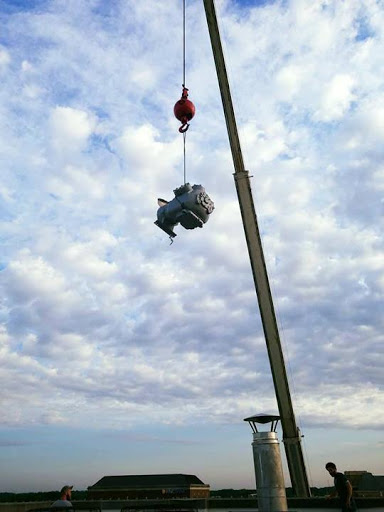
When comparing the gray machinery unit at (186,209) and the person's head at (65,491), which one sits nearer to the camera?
the person's head at (65,491)

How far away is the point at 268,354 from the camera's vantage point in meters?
15.2

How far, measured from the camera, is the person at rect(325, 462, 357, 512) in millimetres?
9695

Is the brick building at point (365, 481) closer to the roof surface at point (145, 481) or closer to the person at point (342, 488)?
the person at point (342, 488)

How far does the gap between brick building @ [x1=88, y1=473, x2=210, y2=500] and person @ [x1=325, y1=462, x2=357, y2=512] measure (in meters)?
50.9

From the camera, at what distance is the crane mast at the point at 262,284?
14.3 metres

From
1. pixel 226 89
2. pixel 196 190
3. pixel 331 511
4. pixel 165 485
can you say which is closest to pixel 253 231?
pixel 196 190

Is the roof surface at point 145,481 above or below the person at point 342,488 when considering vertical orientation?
above

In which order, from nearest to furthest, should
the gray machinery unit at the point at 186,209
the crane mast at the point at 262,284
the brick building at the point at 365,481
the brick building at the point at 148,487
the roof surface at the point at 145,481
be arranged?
the gray machinery unit at the point at 186,209
the crane mast at the point at 262,284
the brick building at the point at 365,481
the brick building at the point at 148,487
the roof surface at the point at 145,481

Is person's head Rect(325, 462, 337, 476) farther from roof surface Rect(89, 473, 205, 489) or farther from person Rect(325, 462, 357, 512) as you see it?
roof surface Rect(89, 473, 205, 489)

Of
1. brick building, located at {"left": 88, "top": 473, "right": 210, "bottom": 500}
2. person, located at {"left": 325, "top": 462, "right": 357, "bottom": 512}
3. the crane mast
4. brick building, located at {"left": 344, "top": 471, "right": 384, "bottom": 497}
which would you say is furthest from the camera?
brick building, located at {"left": 88, "top": 473, "right": 210, "bottom": 500}

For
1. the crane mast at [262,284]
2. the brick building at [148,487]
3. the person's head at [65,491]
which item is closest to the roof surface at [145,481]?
the brick building at [148,487]

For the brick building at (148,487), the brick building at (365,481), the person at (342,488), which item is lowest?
the person at (342,488)

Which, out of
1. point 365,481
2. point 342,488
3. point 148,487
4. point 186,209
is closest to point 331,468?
point 342,488

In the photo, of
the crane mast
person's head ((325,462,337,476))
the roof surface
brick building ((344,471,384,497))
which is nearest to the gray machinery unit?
the crane mast
